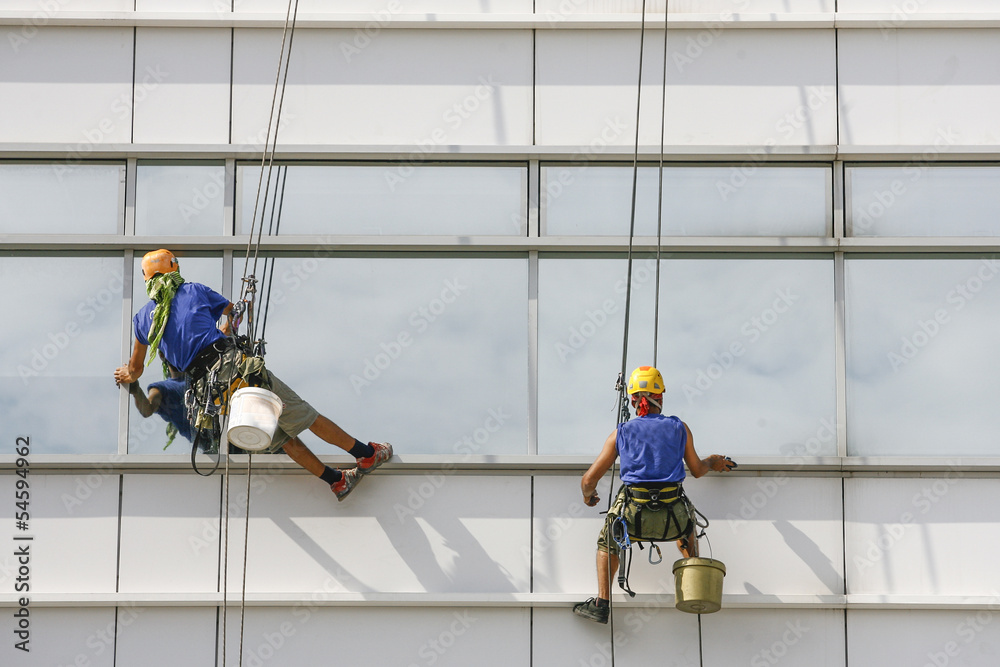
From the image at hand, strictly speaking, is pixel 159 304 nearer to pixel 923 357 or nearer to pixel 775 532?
pixel 775 532

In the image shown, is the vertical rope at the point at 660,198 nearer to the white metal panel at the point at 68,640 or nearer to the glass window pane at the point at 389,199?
the glass window pane at the point at 389,199

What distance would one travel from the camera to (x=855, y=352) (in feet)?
30.6

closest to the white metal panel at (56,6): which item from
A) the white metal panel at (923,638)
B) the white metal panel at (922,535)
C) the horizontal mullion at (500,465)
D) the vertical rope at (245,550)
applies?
the horizontal mullion at (500,465)

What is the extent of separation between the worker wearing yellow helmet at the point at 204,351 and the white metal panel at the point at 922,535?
3.10m

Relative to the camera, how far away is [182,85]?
31.6 feet

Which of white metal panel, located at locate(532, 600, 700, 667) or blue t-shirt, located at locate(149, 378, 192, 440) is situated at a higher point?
blue t-shirt, located at locate(149, 378, 192, 440)

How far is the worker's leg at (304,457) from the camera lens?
8852 millimetres

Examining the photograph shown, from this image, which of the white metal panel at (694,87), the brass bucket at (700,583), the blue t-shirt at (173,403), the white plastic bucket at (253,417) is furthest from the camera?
the white metal panel at (694,87)

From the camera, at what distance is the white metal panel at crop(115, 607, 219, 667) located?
8750mm

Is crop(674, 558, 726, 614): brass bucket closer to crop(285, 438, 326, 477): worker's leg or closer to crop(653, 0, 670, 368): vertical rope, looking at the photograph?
crop(653, 0, 670, 368): vertical rope

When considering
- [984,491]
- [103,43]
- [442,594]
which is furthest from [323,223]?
[984,491]

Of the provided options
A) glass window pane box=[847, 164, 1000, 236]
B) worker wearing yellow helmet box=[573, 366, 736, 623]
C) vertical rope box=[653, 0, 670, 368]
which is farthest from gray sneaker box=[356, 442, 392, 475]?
glass window pane box=[847, 164, 1000, 236]

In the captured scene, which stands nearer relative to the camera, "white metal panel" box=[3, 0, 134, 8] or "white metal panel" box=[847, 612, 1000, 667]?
"white metal panel" box=[847, 612, 1000, 667]

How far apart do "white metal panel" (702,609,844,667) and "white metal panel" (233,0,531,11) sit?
4.37 meters
